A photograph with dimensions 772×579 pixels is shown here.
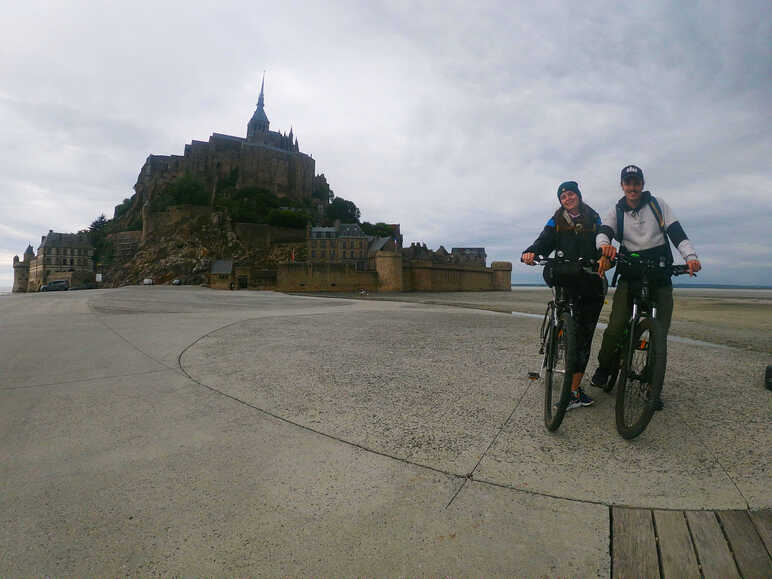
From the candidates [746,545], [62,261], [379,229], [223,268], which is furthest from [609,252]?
[62,261]

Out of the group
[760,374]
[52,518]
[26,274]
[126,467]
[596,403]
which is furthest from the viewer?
[26,274]

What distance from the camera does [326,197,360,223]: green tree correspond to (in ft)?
240

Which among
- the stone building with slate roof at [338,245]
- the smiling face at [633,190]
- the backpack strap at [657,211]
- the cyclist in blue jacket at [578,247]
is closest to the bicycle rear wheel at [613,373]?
the cyclist in blue jacket at [578,247]

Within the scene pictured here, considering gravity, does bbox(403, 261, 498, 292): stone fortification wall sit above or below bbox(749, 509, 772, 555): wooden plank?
above

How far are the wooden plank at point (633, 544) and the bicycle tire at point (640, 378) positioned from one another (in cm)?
74

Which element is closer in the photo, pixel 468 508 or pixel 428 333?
pixel 468 508

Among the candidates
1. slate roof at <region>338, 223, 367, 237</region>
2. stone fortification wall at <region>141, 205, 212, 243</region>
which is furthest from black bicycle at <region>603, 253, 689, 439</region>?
stone fortification wall at <region>141, 205, 212, 243</region>

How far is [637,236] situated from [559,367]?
1188mm

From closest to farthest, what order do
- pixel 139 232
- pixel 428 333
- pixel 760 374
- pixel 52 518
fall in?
pixel 52 518
pixel 760 374
pixel 428 333
pixel 139 232

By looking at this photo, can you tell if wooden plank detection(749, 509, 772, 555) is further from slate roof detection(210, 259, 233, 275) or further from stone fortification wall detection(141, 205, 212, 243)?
stone fortification wall detection(141, 205, 212, 243)

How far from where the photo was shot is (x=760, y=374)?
143 inches

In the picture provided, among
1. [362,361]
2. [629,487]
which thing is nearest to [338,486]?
[629,487]

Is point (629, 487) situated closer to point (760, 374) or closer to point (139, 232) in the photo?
point (760, 374)

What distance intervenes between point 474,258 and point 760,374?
229 ft
